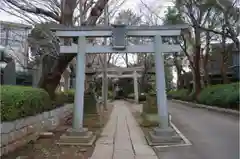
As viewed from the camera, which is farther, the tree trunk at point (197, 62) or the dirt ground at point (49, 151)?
the tree trunk at point (197, 62)

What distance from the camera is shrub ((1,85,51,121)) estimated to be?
6.36 meters

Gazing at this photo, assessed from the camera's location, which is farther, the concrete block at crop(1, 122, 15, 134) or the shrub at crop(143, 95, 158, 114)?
the shrub at crop(143, 95, 158, 114)

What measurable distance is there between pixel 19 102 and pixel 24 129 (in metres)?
0.96

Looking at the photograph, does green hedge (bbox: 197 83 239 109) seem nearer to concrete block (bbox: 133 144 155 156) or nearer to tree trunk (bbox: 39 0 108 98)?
tree trunk (bbox: 39 0 108 98)

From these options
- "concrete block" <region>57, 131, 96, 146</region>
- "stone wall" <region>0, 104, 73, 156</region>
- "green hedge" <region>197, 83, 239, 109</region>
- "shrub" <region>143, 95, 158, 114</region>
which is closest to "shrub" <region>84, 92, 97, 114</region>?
"stone wall" <region>0, 104, 73, 156</region>

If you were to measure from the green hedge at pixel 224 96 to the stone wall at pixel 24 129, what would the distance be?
11.4m

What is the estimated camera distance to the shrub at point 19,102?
6360 millimetres

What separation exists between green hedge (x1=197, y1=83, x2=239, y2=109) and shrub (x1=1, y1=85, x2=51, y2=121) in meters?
13.0

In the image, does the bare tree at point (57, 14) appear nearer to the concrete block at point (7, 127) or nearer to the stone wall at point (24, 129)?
the stone wall at point (24, 129)

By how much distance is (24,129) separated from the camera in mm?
7656

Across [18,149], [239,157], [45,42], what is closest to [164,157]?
[239,157]

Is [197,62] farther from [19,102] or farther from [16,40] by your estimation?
[19,102]

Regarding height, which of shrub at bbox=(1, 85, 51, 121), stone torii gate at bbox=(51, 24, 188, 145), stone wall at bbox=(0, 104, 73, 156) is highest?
stone torii gate at bbox=(51, 24, 188, 145)

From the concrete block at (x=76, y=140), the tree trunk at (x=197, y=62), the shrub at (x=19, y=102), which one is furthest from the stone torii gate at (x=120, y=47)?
the tree trunk at (x=197, y=62)
